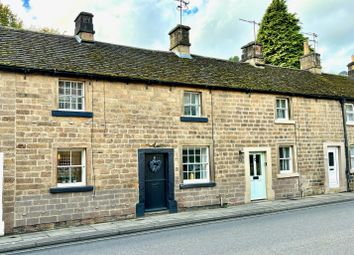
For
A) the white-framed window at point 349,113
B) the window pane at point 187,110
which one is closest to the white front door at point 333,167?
the white-framed window at point 349,113

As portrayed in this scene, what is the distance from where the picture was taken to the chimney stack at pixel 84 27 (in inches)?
551

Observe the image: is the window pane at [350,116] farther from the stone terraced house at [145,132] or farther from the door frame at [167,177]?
the door frame at [167,177]

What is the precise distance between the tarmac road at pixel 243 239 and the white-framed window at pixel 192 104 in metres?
4.92

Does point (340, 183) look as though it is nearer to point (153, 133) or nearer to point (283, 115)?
point (283, 115)

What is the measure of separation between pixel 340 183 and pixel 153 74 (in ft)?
40.5

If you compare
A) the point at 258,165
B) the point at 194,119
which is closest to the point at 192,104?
the point at 194,119

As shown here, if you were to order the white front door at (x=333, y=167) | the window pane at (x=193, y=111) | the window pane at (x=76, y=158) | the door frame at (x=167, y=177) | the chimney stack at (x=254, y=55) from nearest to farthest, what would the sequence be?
the window pane at (x=76, y=158), the door frame at (x=167, y=177), the window pane at (x=193, y=111), the white front door at (x=333, y=167), the chimney stack at (x=254, y=55)

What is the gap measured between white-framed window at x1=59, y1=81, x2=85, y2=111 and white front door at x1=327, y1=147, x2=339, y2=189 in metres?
13.5

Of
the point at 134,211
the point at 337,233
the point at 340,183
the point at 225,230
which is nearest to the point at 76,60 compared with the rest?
the point at 134,211

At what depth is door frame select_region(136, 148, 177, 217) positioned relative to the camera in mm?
12312

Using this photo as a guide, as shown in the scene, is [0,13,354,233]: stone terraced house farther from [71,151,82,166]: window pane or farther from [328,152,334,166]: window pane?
[328,152,334,166]: window pane

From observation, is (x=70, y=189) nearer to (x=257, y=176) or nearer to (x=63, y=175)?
(x=63, y=175)

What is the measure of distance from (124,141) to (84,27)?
Result: 5553mm

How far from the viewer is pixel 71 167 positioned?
11359mm
